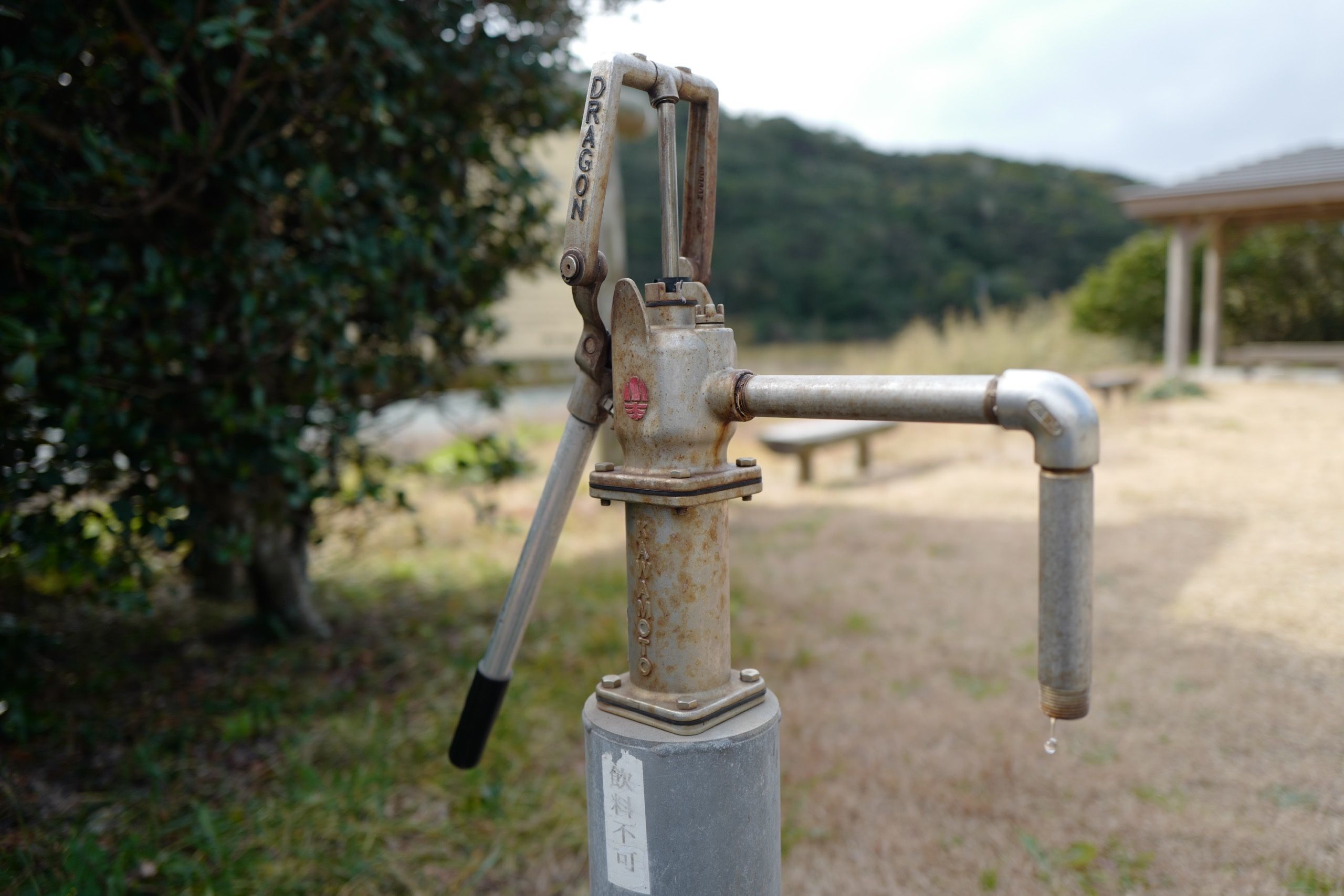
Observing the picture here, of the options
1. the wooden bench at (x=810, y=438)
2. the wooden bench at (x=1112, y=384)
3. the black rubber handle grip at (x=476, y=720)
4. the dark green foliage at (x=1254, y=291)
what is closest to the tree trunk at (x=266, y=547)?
the black rubber handle grip at (x=476, y=720)

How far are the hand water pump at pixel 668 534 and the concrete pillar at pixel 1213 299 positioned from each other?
12.0 metres

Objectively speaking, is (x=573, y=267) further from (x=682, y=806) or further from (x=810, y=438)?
(x=810, y=438)

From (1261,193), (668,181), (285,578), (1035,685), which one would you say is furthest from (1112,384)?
(668,181)

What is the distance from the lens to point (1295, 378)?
1052 centimetres

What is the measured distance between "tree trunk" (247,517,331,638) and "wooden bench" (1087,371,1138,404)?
851cm

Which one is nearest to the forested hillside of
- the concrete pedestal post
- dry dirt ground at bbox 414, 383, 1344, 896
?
dry dirt ground at bbox 414, 383, 1344, 896

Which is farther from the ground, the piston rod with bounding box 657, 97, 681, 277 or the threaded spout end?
the piston rod with bounding box 657, 97, 681, 277

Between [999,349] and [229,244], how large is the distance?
10544 millimetres

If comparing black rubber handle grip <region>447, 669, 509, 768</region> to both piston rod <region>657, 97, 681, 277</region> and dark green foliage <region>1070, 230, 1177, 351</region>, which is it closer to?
piston rod <region>657, 97, 681, 277</region>

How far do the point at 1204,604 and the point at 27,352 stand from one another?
4308 mm

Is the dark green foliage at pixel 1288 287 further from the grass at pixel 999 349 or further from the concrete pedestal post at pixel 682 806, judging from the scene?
the concrete pedestal post at pixel 682 806

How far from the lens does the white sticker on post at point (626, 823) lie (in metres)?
1.19

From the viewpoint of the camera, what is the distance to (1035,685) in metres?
3.14

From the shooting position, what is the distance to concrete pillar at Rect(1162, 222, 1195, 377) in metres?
10.7
